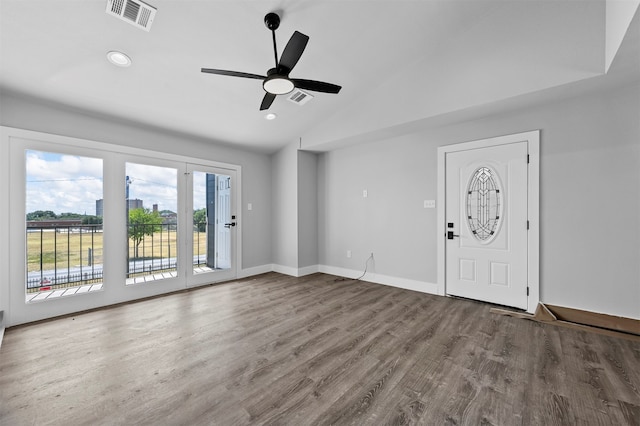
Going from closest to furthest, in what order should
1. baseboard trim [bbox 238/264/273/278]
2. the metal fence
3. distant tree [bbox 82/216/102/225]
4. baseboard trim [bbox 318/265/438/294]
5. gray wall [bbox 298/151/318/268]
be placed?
the metal fence → distant tree [bbox 82/216/102/225] → baseboard trim [bbox 318/265/438/294] → baseboard trim [bbox 238/264/273/278] → gray wall [bbox 298/151/318/268]

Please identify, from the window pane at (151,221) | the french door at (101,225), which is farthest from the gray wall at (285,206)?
the window pane at (151,221)

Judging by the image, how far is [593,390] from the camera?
6.10ft

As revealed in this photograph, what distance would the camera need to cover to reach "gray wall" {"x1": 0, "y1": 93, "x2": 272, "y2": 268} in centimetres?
310

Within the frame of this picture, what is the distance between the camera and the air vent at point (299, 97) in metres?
3.93

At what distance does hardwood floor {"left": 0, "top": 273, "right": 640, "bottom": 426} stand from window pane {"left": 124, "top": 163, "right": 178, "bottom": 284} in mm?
823

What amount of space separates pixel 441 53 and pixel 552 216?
2.45 meters

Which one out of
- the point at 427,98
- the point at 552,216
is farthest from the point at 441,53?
the point at 552,216

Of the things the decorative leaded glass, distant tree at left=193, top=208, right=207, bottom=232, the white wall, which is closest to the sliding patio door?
distant tree at left=193, top=208, right=207, bottom=232

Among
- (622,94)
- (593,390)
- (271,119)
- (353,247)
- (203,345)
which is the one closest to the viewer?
(593,390)

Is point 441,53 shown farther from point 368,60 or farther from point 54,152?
point 54,152

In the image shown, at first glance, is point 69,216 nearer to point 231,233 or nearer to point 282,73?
point 231,233

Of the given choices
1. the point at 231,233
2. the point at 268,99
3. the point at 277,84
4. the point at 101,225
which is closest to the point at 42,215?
the point at 101,225

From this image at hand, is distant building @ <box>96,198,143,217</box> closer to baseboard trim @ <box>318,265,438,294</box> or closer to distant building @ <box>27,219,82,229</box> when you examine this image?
distant building @ <box>27,219,82,229</box>

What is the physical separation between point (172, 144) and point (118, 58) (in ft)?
5.59
